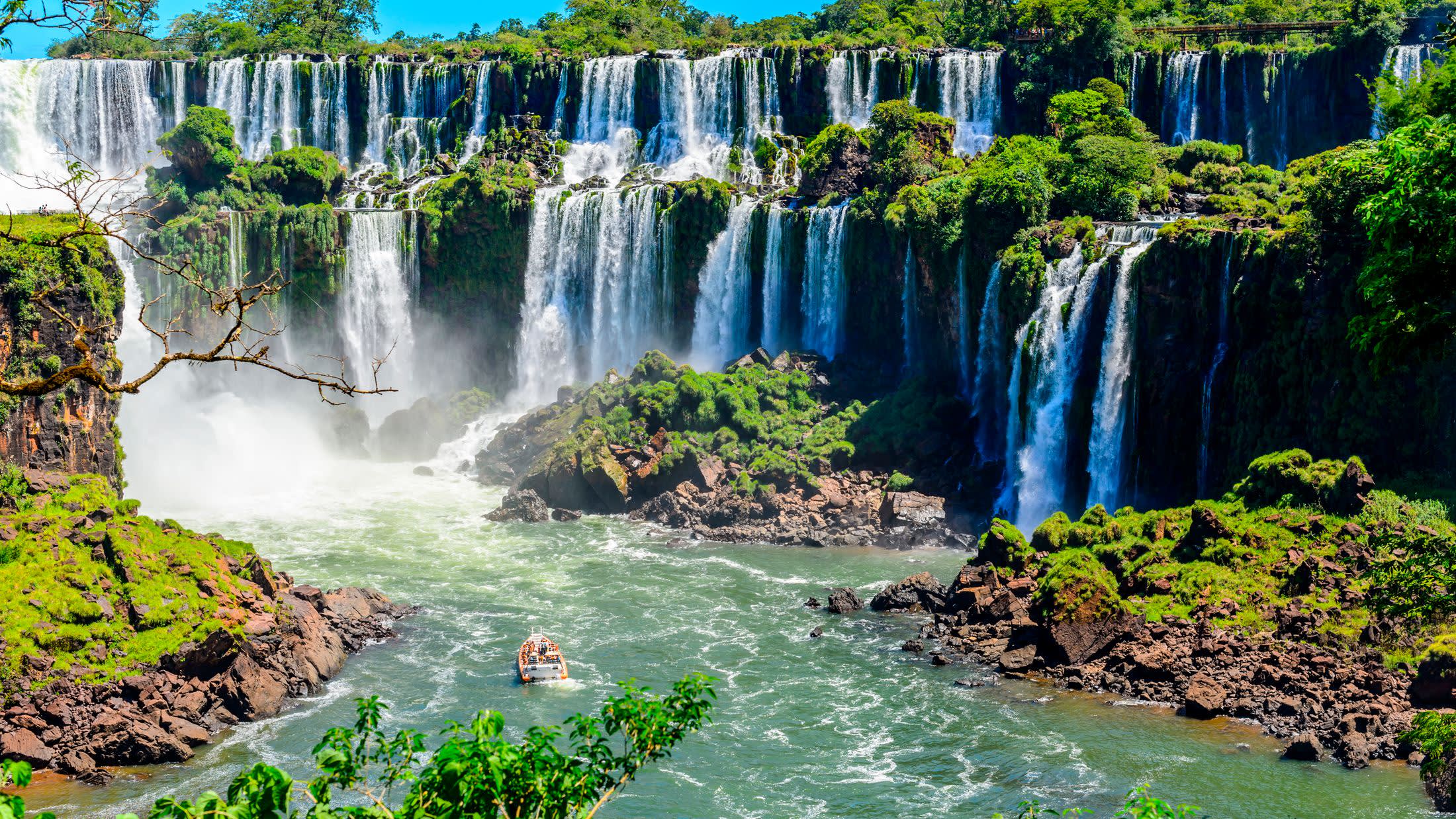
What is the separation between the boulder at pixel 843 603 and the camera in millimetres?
37000

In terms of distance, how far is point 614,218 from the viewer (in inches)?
2340

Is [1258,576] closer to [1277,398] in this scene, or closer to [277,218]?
[1277,398]

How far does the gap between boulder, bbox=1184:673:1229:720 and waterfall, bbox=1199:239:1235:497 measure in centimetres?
1162

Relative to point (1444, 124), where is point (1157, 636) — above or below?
below

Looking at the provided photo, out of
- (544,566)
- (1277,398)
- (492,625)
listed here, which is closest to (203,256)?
(544,566)

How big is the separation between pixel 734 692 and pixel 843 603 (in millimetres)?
6467

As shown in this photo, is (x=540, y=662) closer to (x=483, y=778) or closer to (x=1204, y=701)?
(x=1204, y=701)

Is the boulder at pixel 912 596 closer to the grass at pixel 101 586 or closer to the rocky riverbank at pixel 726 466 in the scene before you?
the rocky riverbank at pixel 726 466

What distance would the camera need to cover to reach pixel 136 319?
45.6 meters

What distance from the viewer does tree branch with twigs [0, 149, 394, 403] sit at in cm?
1034

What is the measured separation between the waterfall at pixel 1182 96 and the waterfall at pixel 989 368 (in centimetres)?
1774

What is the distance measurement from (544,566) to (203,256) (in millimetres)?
26083

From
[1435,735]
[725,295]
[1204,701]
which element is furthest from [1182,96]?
[1435,735]

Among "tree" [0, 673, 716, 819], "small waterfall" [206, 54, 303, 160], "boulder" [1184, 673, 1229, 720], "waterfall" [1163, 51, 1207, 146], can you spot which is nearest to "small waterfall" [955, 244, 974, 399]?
"waterfall" [1163, 51, 1207, 146]
